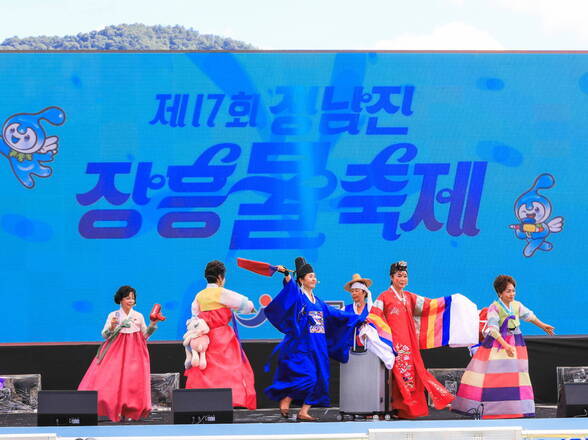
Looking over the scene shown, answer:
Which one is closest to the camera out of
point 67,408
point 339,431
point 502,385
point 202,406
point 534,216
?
point 339,431

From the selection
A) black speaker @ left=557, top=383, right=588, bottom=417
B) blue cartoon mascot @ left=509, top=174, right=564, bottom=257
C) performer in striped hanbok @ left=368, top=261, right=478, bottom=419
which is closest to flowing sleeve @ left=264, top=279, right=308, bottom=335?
performer in striped hanbok @ left=368, top=261, right=478, bottom=419

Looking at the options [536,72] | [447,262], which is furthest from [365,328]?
[536,72]

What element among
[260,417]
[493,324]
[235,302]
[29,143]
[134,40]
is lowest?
[260,417]

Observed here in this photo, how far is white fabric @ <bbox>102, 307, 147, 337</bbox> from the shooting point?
7250 millimetres

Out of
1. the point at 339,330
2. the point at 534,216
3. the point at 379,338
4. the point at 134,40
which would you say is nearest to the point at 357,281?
the point at 339,330

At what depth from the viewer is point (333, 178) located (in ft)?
26.8

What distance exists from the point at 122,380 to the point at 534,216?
346 centimetres

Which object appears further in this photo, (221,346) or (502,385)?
(221,346)

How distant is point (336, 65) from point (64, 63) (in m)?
2.10

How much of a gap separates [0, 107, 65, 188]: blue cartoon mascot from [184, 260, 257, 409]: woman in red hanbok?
1.76m

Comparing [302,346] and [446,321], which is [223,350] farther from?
[446,321]

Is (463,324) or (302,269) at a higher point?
(302,269)

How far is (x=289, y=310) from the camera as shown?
6.82 meters

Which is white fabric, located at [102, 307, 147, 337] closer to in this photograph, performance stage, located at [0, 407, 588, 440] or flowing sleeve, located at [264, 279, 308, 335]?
flowing sleeve, located at [264, 279, 308, 335]
